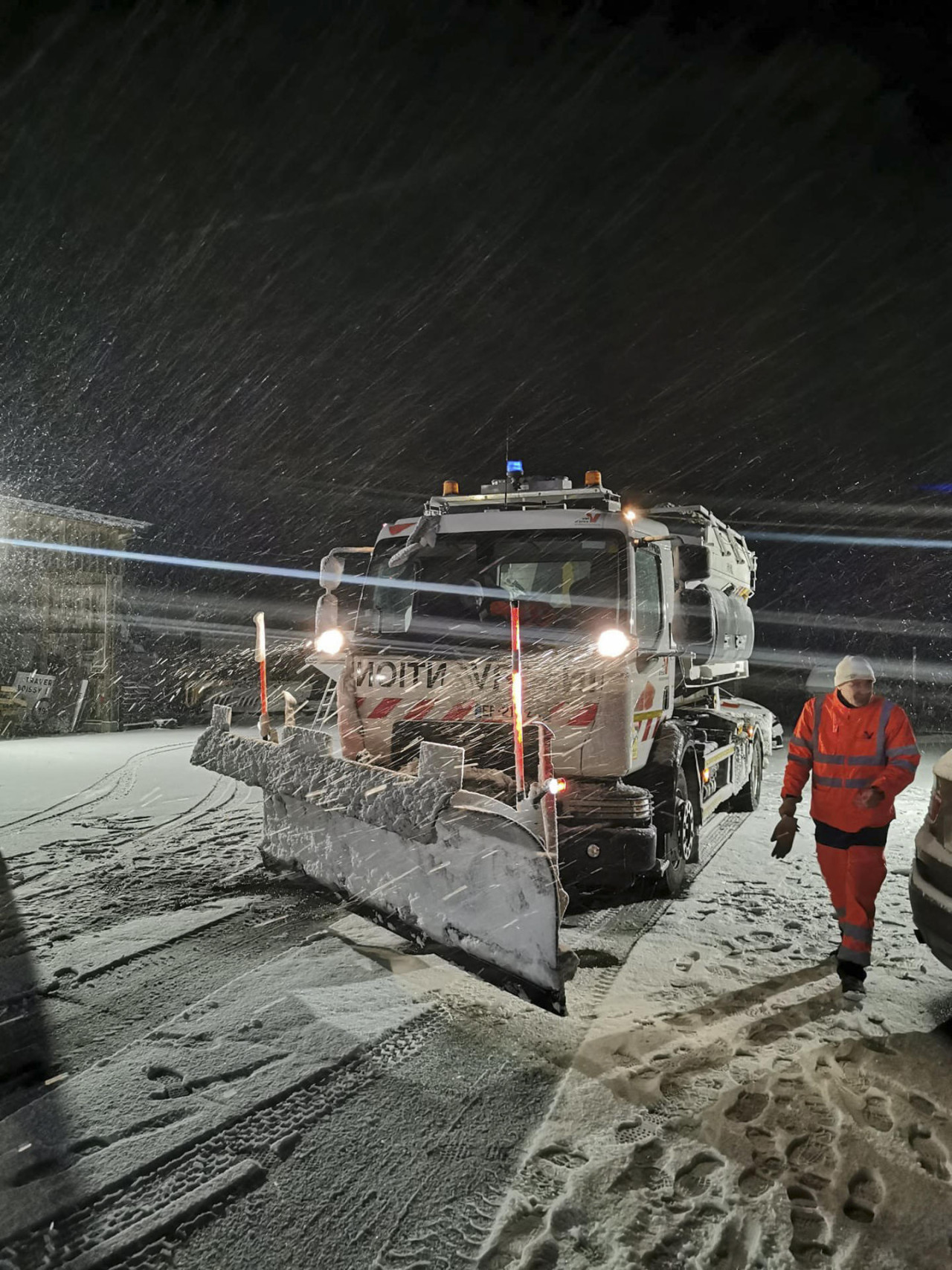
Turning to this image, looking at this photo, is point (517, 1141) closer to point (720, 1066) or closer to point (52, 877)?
point (720, 1066)

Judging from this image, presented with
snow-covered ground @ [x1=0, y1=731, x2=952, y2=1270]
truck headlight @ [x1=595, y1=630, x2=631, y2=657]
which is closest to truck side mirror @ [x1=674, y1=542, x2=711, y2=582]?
truck headlight @ [x1=595, y1=630, x2=631, y2=657]

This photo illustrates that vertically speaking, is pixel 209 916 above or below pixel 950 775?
below

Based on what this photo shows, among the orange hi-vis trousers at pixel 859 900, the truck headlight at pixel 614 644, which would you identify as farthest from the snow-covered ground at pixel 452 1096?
the truck headlight at pixel 614 644

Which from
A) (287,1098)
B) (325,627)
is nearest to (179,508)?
(325,627)

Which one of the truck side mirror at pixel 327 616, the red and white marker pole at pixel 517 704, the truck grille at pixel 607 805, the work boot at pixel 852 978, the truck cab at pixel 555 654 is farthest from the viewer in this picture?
the truck side mirror at pixel 327 616

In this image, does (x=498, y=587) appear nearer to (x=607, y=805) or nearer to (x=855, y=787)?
(x=607, y=805)

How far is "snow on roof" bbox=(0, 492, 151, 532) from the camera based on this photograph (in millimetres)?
17203

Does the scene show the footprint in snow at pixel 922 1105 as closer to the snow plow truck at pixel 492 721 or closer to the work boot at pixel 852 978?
the work boot at pixel 852 978

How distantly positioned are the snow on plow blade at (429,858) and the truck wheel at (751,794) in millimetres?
5473

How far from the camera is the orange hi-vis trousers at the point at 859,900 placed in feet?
13.8

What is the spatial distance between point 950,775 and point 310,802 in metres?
3.22

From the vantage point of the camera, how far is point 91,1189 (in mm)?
2635

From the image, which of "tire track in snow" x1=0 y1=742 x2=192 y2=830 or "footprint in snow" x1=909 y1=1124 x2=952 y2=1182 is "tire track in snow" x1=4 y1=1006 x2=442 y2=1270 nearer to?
"footprint in snow" x1=909 y1=1124 x2=952 y2=1182

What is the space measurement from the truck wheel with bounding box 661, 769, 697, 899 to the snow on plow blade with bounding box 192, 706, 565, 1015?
202cm
